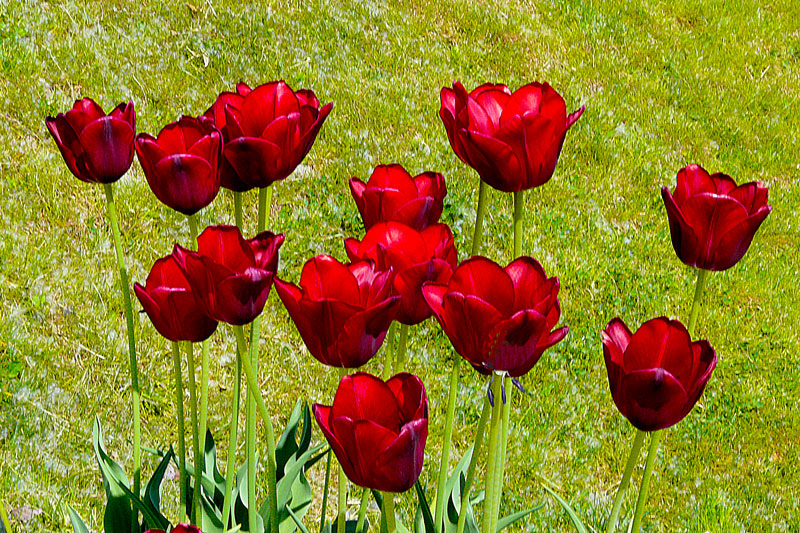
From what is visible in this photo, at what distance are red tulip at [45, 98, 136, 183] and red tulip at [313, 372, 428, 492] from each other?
32.8 inches

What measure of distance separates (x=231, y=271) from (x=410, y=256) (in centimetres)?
32

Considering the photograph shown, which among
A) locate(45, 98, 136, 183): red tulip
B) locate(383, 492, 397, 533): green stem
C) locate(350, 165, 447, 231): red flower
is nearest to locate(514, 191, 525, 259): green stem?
locate(350, 165, 447, 231): red flower

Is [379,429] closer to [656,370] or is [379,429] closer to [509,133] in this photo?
[656,370]

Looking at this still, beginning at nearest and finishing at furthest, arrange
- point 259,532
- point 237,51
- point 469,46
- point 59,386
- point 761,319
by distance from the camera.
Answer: point 259,532 → point 59,386 → point 761,319 → point 237,51 → point 469,46

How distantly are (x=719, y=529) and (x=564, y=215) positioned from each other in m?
2.34

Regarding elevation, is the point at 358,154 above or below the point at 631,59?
below

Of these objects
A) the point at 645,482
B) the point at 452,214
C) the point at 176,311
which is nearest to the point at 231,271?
the point at 176,311

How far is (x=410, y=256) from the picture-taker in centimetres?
153

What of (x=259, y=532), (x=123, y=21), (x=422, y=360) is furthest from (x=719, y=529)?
(x=123, y=21)

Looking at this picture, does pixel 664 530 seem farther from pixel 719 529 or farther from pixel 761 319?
pixel 761 319

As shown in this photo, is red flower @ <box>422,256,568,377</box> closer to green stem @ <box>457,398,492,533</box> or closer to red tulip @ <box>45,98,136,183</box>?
green stem @ <box>457,398,492,533</box>

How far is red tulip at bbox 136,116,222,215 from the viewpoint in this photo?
1.67 metres

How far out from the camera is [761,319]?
17.9 feet

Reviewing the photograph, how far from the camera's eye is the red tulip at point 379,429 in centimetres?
124
